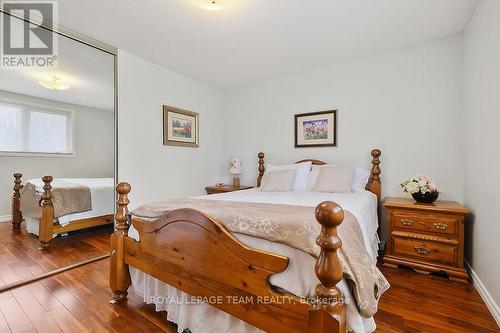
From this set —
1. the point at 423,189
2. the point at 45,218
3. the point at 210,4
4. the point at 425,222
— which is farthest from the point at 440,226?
the point at 45,218

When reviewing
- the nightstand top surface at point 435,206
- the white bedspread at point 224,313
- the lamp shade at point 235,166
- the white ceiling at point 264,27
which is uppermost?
the white ceiling at point 264,27

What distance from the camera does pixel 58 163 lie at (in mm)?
2344

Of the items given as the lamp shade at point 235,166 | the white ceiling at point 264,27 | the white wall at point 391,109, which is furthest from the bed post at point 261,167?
the white ceiling at point 264,27

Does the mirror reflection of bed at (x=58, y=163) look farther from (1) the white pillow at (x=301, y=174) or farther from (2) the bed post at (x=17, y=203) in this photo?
(1) the white pillow at (x=301, y=174)

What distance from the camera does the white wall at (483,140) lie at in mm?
1636

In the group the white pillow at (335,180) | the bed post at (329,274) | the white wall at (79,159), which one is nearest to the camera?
the bed post at (329,274)

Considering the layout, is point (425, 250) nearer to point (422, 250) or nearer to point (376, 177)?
point (422, 250)

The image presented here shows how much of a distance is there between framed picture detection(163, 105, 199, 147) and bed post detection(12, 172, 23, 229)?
1.53 m

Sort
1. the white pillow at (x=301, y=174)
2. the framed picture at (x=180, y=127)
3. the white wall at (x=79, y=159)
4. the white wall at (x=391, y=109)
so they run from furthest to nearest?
the framed picture at (x=180, y=127)
the white pillow at (x=301, y=174)
the white wall at (x=391, y=109)
the white wall at (x=79, y=159)

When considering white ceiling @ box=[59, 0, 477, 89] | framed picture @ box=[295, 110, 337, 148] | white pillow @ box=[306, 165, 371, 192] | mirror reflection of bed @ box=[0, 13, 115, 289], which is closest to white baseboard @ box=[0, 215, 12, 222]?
mirror reflection of bed @ box=[0, 13, 115, 289]

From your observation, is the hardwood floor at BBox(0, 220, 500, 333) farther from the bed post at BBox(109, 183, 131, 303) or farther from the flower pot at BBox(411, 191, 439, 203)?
the flower pot at BBox(411, 191, 439, 203)

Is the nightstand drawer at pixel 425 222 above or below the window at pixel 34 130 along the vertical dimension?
below

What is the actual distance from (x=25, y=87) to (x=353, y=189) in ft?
10.9

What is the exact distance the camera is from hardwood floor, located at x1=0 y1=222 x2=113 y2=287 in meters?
2.13
